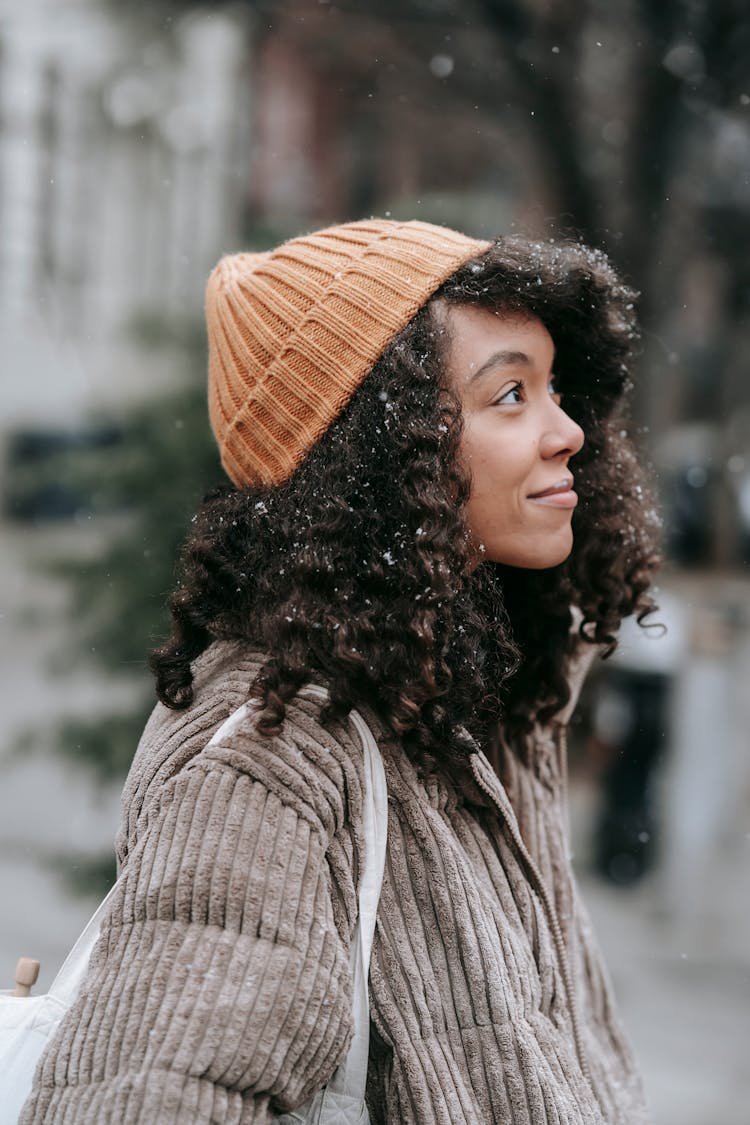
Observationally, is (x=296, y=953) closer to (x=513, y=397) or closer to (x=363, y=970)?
(x=363, y=970)

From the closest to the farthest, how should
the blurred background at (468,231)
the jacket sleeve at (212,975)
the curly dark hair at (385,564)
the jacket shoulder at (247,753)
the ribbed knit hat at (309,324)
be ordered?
the jacket sleeve at (212,975), the jacket shoulder at (247,753), the curly dark hair at (385,564), the ribbed knit hat at (309,324), the blurred background at (468,231)

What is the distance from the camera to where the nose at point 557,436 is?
1864 mm

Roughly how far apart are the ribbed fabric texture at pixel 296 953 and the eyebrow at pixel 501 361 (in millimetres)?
552

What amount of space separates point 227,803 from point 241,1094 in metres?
0.34

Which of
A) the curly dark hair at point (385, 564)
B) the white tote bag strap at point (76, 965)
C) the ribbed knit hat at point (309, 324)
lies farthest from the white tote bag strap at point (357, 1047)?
the ribbed knit hat at point (309, 324)

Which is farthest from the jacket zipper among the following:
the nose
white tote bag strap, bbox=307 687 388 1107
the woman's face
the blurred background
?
the blurred background

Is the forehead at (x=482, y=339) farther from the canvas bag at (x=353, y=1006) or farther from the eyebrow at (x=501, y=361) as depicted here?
the canvas bag at (x=353, y=1006)

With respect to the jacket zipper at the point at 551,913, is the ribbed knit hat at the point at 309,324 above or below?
above

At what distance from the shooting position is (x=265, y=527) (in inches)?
72.6

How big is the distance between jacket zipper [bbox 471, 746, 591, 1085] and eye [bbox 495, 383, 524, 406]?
0.54m

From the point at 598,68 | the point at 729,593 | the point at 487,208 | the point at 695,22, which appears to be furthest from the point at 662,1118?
the point at 598,68

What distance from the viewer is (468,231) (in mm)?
4336

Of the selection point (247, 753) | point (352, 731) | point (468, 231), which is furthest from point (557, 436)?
point (468, 231)

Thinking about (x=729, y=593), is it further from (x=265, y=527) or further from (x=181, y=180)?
(x=265, y=527)
